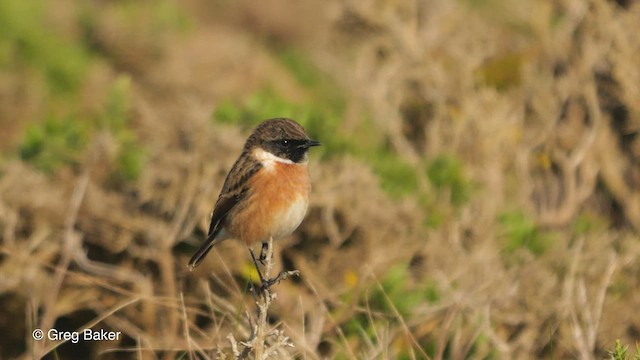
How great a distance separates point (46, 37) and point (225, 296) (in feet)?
28.6

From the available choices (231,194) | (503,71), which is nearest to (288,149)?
(231,194)

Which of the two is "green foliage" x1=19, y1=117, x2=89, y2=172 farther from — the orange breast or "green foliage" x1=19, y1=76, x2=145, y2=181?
the orange breast

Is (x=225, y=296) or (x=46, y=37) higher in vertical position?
(x=225, y=296)

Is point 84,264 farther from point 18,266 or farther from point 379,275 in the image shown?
point 379,275

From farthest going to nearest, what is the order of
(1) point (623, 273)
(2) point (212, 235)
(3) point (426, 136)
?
(3) point (426, 136)
(1) point (623, 273)
(2) point (212, 235)

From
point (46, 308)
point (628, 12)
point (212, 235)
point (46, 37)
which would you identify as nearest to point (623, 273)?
point (628, 12)

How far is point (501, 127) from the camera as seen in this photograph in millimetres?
9617

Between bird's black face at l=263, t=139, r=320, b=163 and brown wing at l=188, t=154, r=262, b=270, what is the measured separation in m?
0.13

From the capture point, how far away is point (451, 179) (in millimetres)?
9188

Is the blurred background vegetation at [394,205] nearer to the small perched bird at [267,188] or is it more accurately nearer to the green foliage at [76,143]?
the green foliage at [76,143]

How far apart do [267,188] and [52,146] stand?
2952mm

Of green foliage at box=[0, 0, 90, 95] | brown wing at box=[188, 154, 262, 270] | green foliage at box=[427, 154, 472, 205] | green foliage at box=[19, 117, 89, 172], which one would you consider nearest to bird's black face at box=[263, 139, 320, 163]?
brown wing at box=[188, 154, 262, 270]

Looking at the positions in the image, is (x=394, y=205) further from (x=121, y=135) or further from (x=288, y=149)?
(x=288, y=149)

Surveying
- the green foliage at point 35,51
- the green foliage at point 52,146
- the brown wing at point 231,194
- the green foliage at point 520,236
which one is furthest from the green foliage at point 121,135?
the green foliage at point 35,51
